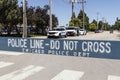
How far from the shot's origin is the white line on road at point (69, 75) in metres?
8.83

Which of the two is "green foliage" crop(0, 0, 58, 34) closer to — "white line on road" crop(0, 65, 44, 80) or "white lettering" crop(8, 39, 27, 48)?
"white lettering" crop(8, 39, 27, 48)

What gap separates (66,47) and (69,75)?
18.4ft

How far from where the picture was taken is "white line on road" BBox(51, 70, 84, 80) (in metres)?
8.83

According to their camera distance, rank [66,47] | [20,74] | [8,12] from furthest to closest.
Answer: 1. [8,12]
2. [66,47]
3. [20,74]

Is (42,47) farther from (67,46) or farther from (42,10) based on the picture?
(42,10)

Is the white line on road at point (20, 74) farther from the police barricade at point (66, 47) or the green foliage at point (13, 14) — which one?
the green foliage at point (13, 14)

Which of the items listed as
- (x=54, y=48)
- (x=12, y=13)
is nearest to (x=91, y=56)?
(x=54, y=48)

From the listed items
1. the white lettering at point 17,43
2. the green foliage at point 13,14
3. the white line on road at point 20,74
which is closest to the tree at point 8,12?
the green foliage at point 13,14

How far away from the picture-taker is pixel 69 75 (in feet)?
30.7

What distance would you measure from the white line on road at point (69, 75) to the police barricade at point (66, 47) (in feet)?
13.2

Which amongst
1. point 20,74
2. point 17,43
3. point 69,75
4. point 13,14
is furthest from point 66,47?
point 13,14

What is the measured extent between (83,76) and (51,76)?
114 cm

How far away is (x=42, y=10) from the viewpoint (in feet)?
202

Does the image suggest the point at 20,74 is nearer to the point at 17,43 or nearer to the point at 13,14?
the point at 17,43
